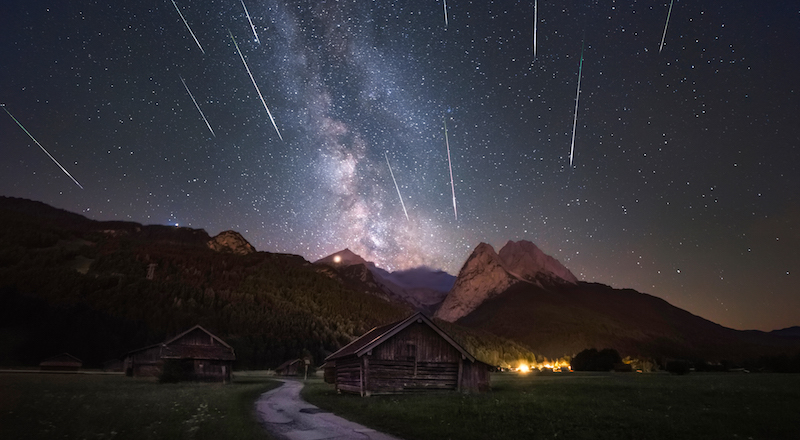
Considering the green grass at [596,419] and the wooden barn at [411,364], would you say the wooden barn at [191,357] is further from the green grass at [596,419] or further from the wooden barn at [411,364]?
the green grass at [596,419]

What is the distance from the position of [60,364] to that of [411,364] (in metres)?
91.0

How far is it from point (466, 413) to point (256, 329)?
6675 inches

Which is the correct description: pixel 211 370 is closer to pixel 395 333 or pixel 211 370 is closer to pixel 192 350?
pixel 192 350

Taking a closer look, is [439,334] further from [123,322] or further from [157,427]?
[123,322]

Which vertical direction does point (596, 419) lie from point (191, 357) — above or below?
above

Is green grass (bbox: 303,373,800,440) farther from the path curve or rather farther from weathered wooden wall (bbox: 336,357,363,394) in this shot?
weathered wooden wall (bbox: 336,357,363,394)

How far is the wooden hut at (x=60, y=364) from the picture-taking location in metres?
83.1

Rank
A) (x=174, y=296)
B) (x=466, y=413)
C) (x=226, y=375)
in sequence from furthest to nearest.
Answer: (x=174, y=296)
(x=226, y=375)
(x=466, y=413)

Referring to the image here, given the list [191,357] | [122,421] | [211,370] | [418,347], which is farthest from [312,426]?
[211,370]

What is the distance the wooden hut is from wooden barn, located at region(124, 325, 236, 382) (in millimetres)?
37857

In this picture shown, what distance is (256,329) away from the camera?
560 ft

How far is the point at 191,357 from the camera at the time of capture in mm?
53812

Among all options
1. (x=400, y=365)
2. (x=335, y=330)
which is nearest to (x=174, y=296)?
(x=335, y=330)

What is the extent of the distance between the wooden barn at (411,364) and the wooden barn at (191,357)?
30313 mm
